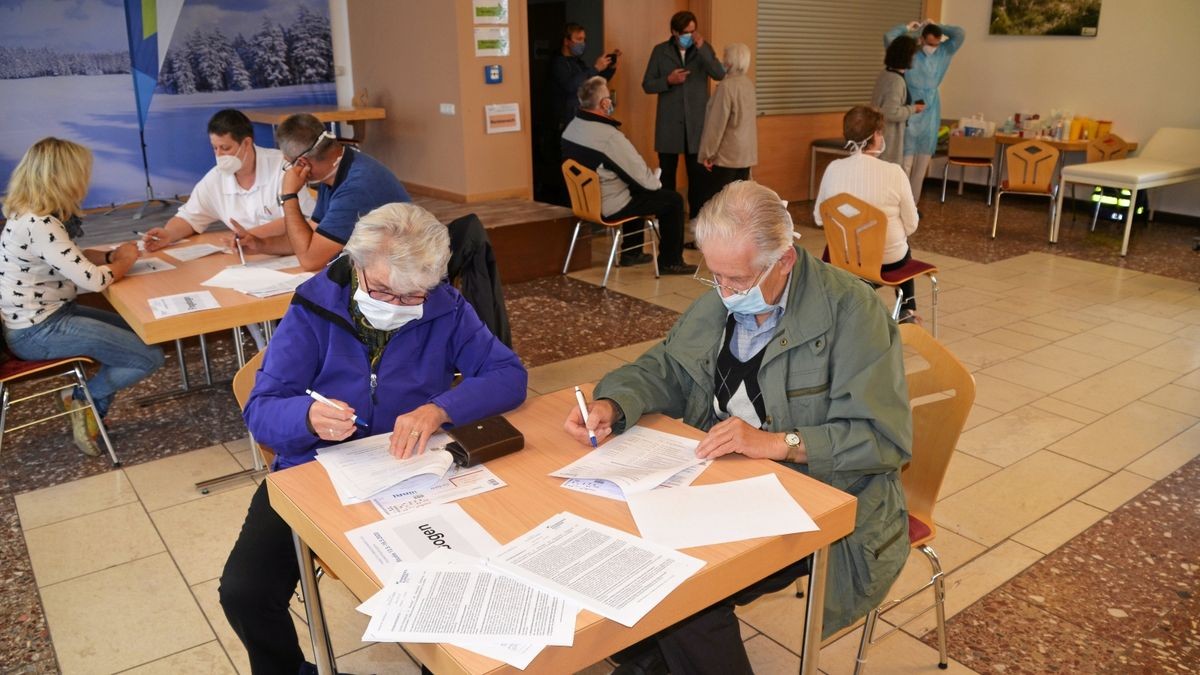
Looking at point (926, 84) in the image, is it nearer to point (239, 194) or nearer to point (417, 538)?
point (239, 194)

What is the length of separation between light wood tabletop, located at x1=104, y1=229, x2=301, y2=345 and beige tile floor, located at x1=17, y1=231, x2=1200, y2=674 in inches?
26.9

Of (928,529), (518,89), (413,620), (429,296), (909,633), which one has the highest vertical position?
(518,89)

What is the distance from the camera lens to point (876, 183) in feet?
14.8

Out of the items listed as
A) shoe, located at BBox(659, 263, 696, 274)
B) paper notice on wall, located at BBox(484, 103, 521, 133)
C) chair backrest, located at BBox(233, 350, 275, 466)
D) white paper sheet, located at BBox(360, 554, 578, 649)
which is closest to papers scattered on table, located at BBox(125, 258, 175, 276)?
chair backrest, located at BBox(233, 350, 275, 466)

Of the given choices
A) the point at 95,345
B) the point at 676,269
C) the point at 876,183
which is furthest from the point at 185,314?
the point at 676,269

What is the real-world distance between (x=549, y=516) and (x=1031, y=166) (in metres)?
7.00

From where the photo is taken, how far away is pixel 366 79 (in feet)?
26.9

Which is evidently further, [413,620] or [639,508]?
[639,508]

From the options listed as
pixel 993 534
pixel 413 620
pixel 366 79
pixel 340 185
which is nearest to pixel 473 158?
pixel 366 79

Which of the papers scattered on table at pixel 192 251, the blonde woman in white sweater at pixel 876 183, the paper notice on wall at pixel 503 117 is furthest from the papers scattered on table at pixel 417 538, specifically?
the paper notice on wall at pixel 503 117

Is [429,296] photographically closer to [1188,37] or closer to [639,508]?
[639,508]

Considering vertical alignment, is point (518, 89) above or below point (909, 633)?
above

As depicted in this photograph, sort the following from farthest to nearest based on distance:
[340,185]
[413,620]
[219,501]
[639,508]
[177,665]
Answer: [340,185] < [219,501] < [177,665] < [639,508] < [413,620]

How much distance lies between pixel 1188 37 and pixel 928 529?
787cm
